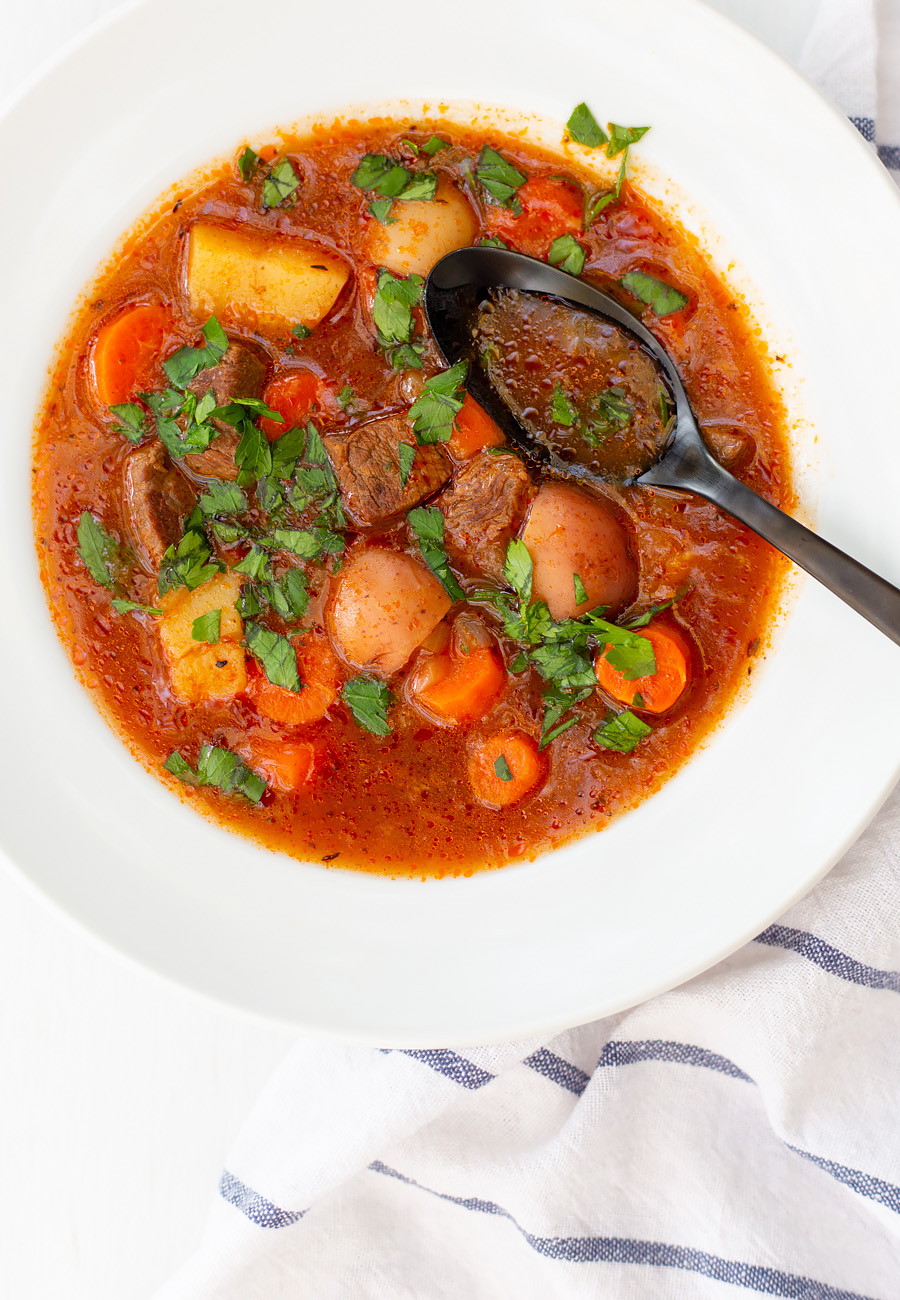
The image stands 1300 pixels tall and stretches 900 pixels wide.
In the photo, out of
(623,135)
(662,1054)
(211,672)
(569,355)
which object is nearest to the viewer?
(623,135)

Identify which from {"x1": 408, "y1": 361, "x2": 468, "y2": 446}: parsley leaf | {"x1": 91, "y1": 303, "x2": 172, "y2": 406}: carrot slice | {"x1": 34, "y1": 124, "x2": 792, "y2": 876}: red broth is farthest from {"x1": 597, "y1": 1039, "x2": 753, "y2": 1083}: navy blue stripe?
{"x1": 91, "y1": 303, "x2": 172, "y2": 406}: carrot slice

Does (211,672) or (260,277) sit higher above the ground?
(260,277)

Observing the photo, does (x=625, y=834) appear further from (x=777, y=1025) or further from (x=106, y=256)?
(x=106, y=256)

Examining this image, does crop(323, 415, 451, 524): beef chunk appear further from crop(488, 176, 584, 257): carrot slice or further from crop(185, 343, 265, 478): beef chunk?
crop(488, 176, 584, 257): carrot slice

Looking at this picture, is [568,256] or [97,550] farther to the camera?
[97,550]

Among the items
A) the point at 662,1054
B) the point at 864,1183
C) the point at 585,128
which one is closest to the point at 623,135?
the point at 585,128

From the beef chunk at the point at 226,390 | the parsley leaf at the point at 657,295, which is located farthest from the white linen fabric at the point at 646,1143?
the beef chunk at the point at 226,390

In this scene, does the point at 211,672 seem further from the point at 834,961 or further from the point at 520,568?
the point at 834,961

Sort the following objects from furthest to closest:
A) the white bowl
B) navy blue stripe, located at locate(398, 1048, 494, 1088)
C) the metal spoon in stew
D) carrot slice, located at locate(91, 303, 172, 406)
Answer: navy blue stripe, located at locate(398, 1048, 494, 1088), carrot slice, located at locate(91, 303, 172, 406), the metal spoon in stew, the white bowl
